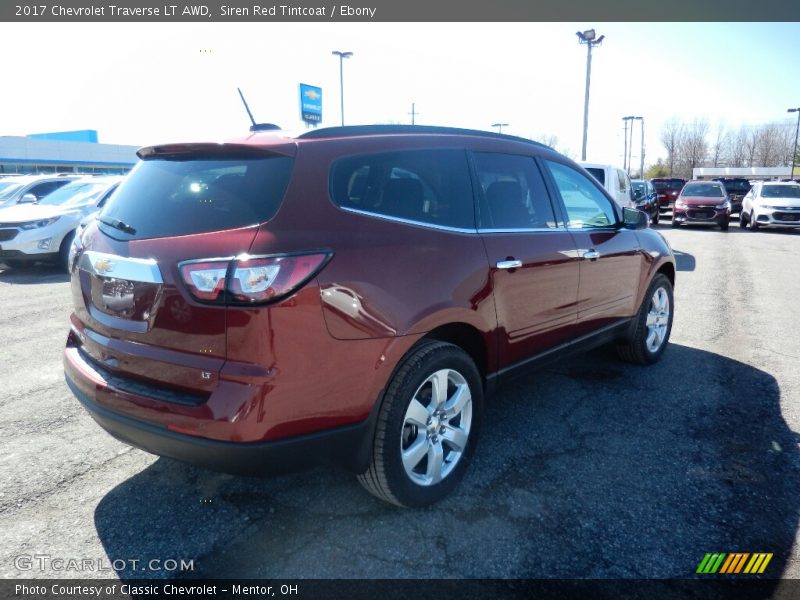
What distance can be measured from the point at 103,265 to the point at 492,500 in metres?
2.14

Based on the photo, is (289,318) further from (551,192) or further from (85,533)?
(551,192)

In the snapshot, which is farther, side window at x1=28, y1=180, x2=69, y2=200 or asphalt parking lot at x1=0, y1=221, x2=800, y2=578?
side window at x1=28, y1=180, x2=69, y2=200

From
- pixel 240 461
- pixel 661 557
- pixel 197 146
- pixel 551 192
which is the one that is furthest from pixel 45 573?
pixel 551 192

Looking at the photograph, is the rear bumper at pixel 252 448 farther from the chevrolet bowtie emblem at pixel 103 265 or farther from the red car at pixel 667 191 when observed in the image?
the red car at pixel 667 191

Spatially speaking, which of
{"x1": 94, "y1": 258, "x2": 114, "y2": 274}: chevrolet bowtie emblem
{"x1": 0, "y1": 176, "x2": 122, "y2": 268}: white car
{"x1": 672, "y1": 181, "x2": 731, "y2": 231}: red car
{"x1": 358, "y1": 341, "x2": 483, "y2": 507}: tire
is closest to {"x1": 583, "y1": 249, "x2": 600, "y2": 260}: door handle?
{"x1": 358, "y1": 341, "x2": 483, "y2": 507}: tire

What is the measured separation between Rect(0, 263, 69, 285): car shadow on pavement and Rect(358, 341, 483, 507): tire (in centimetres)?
849

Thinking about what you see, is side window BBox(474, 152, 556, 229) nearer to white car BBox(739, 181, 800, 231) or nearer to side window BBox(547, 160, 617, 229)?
side window BBox(547, 160, 617, 229)

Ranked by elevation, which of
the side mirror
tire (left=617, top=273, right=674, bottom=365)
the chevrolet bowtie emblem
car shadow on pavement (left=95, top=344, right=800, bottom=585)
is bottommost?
car shadow on pavement (left=95, top=344, right=800, bottom=585)

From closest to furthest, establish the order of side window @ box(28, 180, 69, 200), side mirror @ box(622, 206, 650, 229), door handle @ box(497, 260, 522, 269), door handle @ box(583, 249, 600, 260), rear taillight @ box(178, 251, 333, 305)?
1. rear taillight @ box(178, 251, 333, 305)
2. door handle @ box(497, 260, 522, 269)
3. door handle @ box(583, 249, 600, 260)
4. side mirror @ box(622, 206, 650, 229)
5. side window @ box(28, 180, 69, 200)

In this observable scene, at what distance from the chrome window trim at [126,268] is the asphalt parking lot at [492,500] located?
116cm

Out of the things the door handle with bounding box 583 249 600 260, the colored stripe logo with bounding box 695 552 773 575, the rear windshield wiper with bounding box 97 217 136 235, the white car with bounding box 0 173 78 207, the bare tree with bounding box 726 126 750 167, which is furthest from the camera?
the bare tree with bounding box 726 126 750 167

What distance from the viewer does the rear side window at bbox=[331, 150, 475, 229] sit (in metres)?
2.51

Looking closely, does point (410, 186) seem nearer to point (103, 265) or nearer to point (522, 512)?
point (103, 265)

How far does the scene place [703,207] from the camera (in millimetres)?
19484
